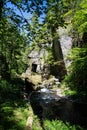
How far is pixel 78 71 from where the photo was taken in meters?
20.5

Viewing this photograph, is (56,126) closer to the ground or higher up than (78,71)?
closer to the ground

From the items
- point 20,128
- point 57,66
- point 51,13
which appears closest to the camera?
point 20,128

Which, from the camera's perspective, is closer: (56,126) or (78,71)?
(56,126)

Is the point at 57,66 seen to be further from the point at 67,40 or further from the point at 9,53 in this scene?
the point at 9,53

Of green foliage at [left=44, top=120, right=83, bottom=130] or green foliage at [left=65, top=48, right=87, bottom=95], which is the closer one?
green foliage at [left=44, top=120, right=83, bottom=130]

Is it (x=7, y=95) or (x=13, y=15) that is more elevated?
(x=13, y=15)

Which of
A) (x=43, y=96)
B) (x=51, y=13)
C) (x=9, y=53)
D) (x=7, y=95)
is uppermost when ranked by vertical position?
(x=51, y=13)

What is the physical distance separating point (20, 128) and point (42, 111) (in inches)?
235

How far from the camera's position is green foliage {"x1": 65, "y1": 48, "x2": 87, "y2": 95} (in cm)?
1813

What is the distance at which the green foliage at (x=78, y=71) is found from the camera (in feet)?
59.5

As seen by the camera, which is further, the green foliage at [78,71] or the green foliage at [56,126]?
the green foliage at [78,71]

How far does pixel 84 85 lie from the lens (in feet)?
69.4

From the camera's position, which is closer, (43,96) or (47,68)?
(43,96)

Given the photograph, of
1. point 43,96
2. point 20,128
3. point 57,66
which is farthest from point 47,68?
point 20,128
